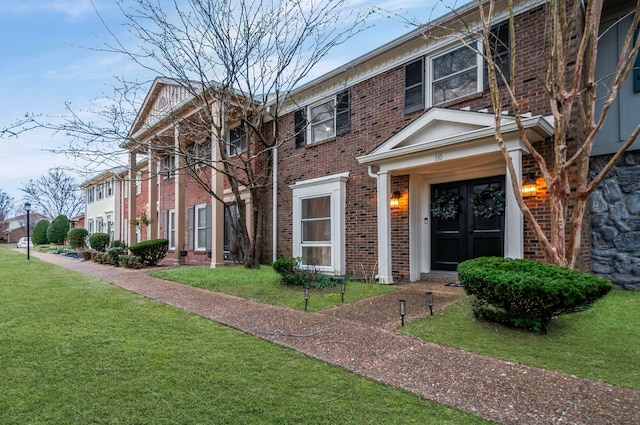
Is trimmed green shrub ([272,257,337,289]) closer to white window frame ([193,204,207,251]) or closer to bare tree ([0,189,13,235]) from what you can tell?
white window frame ([193,204,207,251])

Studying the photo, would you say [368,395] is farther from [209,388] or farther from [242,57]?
[242,57]

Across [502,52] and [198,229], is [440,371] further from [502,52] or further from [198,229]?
[198,229]

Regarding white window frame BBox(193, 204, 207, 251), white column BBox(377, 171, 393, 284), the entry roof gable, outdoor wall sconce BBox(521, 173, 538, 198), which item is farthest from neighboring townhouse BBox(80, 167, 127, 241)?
outdoor wall sconce BBox(521, 173, 538, 198)

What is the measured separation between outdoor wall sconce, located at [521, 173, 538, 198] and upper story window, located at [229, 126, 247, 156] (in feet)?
27.5

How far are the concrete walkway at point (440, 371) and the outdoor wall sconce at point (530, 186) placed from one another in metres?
2.94

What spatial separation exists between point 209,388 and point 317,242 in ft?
22.4

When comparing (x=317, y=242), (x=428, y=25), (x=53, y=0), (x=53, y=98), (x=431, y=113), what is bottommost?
(x=317, y=242)

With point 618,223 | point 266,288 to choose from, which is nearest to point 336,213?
point 266,288

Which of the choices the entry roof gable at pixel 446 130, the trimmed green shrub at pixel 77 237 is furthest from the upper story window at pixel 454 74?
the trimmed green shrub at pixel 77 237

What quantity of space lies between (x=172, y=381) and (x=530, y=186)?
19.3 feet

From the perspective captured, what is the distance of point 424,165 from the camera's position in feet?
23.1

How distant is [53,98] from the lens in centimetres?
789

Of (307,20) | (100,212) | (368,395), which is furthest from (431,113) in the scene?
(100,212)

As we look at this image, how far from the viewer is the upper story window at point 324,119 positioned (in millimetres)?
9227
